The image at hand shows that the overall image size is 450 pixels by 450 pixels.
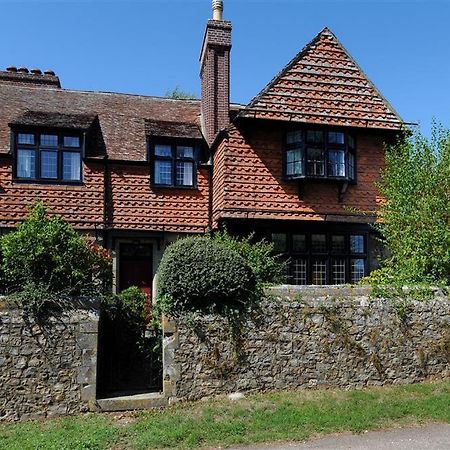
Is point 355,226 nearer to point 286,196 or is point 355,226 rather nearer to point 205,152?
point 286,196

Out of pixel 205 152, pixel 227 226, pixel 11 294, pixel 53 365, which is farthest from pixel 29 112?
pixel 53 365

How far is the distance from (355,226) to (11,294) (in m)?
10.9

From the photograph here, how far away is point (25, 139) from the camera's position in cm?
1588

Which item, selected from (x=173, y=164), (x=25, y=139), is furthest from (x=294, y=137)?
(x=25, y=139)

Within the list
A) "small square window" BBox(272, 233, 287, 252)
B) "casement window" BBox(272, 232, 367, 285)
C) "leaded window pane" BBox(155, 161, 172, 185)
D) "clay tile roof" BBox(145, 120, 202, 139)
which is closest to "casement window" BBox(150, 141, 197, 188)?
"leaded window pane" BBox(155, 161, 172, 185)

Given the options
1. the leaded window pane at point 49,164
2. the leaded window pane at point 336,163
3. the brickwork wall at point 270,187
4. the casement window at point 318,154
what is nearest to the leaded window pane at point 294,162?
the casement window at point 318,154

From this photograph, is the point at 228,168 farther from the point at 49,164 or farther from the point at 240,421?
the point at 240,421

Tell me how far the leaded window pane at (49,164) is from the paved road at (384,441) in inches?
449

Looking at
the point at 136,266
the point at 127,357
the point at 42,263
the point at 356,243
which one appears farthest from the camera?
the point at 136,266

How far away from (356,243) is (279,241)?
2.73 m

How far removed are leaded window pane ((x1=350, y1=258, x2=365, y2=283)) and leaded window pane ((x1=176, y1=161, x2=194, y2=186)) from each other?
6183 millimetres

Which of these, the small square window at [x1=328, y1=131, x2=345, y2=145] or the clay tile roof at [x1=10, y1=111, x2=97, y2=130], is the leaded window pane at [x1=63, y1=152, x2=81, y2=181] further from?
the small square window at [x1=328, y1=131, x2=345, y2=145]

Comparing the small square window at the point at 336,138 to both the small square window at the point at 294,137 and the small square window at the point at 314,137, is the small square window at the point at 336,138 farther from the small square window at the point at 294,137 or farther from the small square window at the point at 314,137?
the small square window at the point at 294,137

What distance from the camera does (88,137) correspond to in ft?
55.6
